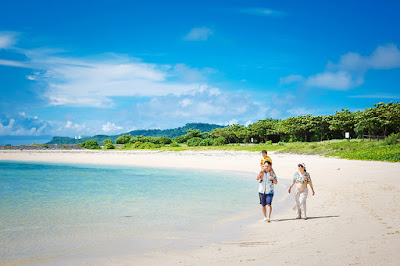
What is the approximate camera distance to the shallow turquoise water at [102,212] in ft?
24.4

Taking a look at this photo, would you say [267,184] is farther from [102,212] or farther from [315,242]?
[102,212]

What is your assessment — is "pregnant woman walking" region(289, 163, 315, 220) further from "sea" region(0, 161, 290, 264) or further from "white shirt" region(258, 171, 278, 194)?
"sea" region(0, 161, 290, 264)

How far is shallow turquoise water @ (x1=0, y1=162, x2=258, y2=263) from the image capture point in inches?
293

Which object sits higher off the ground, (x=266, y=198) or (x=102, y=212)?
(x=266, y=198)

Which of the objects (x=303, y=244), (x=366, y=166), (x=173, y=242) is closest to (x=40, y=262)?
(x=173, y=242)

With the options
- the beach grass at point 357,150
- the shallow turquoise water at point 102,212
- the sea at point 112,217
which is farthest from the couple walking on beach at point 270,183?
the beach grass at point 357,150

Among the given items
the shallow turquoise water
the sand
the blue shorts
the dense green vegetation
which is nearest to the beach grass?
the dense green vegetation

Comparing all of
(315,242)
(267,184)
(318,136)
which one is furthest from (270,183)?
(318,136)

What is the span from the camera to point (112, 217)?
10.1m

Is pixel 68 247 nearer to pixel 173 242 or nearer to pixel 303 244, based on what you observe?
pixel 173 242

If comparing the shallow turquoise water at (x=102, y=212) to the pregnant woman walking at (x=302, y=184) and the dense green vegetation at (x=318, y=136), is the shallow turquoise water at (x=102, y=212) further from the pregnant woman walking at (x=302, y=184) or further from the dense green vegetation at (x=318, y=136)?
the dense green vegetation at (x=318, y=136)

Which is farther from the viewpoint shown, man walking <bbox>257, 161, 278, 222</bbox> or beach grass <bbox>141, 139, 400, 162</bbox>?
beach grass <bbox>141, 139, 400, 162</bbox>

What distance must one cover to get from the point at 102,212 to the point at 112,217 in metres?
1.00

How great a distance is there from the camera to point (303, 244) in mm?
6359
